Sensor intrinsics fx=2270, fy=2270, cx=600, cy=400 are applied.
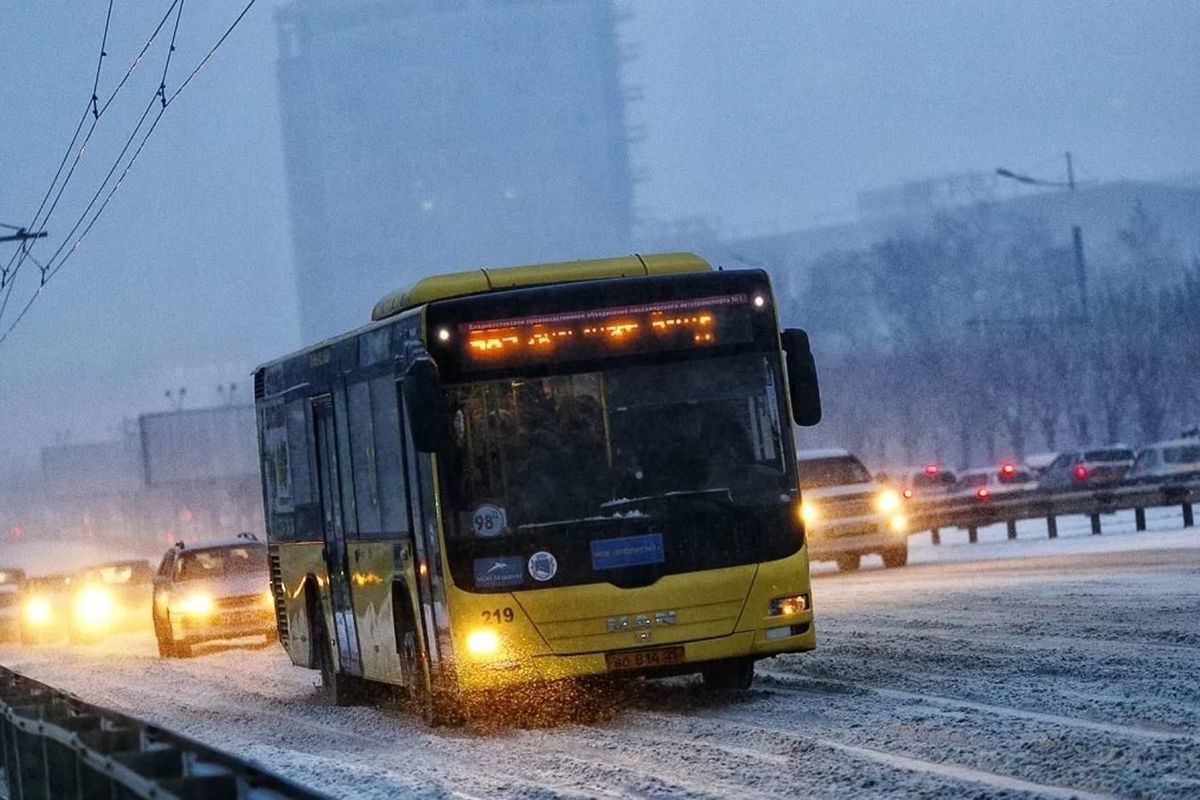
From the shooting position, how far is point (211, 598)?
3097 cm

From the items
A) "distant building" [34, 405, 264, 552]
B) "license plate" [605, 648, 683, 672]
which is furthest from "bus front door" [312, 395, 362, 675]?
"distant building" [34, 405, 264, 552]

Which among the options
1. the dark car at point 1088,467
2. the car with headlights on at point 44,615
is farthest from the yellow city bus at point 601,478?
the dark car at point 1088,467

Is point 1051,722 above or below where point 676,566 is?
below

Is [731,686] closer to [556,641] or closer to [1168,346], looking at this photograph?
[556,641]

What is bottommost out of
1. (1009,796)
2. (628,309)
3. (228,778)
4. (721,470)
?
(1009,796)

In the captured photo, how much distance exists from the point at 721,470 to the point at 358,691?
A: 18.1 ft

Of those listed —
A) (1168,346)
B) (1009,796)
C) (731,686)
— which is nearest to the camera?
(1009,796)

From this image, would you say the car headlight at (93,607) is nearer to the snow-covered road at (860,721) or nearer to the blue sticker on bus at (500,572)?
the snow-covered road at (860,721)

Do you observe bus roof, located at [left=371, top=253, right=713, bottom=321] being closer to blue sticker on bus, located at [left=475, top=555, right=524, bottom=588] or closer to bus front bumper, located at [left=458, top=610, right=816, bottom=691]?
blue sticker on bus, located at [left=475, top=555, right=524, bottom=588]

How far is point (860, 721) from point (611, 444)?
9.19 ft

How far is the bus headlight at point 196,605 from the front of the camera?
30844 millimetres

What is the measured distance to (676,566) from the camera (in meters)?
15.1

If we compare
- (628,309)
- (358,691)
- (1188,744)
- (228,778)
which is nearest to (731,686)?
(628,309)

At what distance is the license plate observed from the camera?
15.0 meters
